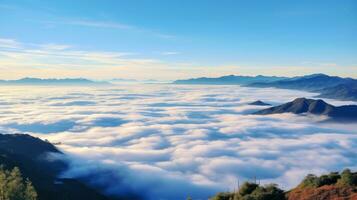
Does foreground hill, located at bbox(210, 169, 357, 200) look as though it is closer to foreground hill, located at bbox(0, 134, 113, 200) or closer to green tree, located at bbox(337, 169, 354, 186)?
green tree, located at bbox(337, 169, 354, 186)

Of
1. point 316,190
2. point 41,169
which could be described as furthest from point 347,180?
point 41,169

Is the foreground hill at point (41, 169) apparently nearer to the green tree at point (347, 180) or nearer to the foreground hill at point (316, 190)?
the foreground hill at point (316, 190)

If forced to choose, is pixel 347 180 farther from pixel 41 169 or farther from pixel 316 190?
pixel 41 169

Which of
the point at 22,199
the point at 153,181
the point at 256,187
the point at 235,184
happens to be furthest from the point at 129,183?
the point at 256,187

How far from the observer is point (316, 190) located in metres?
41.6

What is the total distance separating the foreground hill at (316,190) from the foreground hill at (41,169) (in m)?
103

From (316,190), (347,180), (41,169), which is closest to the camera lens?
(347,180)

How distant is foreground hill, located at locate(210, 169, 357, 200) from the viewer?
3931 centimetres

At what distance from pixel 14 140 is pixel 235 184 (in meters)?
107

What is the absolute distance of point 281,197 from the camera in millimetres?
42344

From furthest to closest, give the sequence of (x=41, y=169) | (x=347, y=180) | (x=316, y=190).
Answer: (x=41, y=169) → (x=316, y=190) → (x=347, y=180)

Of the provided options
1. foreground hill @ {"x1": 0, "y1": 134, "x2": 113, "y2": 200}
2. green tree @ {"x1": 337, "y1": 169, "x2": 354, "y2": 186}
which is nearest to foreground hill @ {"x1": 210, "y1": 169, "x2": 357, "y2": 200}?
green tree @ {"x1": 337, "y1": 169, "x2": 354, "y2": 186}

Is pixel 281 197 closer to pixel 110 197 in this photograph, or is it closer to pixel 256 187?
pixel 256 187

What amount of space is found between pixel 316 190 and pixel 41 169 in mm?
141163
